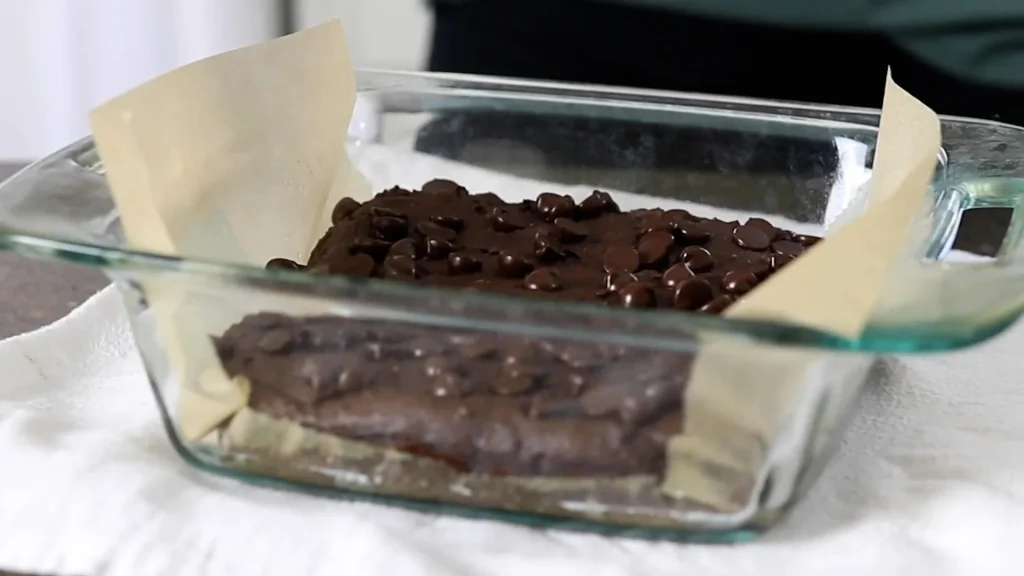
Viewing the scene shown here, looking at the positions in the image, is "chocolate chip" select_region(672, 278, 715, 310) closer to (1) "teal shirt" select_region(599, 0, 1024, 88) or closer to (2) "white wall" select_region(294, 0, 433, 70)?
(1) "teal shirt" select_region(599, 0, 1024, 88)

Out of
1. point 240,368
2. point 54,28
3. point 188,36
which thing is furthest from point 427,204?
point 54,28

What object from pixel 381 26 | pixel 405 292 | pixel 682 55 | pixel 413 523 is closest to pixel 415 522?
pixel 413 523

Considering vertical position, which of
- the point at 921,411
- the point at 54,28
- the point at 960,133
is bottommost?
the point at 54,28

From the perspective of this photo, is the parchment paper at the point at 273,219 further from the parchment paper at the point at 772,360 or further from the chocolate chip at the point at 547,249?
the chocolate chip at the point at 547,249

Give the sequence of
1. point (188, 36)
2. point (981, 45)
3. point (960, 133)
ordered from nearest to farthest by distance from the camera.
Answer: point (960, 133) → point (981, 45) → point (188, 36)

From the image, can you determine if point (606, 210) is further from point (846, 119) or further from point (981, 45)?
point (981, 45)

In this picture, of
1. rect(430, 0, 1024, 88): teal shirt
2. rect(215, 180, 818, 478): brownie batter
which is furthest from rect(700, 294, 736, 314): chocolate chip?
rect(430, 0, 1024, 88): teal shirt

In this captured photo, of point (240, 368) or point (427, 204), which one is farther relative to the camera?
point (427, 204)
